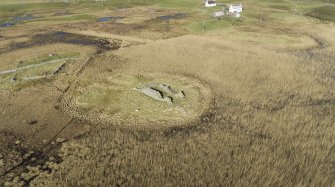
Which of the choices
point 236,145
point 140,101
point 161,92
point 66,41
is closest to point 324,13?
point 161,92

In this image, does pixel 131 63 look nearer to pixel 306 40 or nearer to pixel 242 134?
pixel 242 134

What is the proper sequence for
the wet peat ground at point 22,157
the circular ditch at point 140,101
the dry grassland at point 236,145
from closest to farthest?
the dry grassland at point 236,145 < the wet peat ground at point 22,157 < the circular ditch at point 140,101

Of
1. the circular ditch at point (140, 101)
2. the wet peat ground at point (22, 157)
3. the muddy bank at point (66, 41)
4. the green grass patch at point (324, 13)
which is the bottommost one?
the wet peat ground at point (22, 157)

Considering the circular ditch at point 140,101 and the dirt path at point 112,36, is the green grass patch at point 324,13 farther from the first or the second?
the circular ditch at point 140,101

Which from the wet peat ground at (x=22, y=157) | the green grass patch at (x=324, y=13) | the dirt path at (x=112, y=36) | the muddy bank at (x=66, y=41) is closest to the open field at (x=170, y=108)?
the wet peat ground at (x=22, y=157)

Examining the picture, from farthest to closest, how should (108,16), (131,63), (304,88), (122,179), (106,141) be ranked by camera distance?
1. (108,16)
2. (131,63)
3. (304,88)
4. (106,141)
5. (122,179)

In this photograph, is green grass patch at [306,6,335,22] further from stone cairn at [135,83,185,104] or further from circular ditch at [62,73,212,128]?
stone cairn at [135,83,185,104]

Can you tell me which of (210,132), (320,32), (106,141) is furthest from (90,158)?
(320,32)
